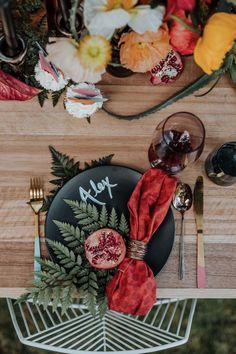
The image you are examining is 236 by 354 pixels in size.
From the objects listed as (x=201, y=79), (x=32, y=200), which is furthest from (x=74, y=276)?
(x=201, y=79)

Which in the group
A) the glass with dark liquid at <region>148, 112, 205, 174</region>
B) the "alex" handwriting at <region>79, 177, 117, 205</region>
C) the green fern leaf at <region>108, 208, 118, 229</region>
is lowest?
the green fern leaf at <region>108, 208, 118, 229</region>

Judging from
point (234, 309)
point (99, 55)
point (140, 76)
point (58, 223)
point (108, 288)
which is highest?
point (99, 55)

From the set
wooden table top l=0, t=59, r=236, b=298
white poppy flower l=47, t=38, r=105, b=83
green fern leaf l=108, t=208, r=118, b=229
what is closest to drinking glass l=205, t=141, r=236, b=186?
wooden table top l=0, t=59, r=236, b=298

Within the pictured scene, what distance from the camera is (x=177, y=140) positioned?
1.08 metres

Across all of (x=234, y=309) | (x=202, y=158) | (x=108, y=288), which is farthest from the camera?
(x=234, y=309)

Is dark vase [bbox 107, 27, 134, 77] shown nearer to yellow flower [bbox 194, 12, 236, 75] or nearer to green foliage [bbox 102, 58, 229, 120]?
green foliage [bbox 102, 58, 229, 120]

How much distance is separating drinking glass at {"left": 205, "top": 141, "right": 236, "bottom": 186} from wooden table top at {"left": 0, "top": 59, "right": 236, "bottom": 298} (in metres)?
0.02

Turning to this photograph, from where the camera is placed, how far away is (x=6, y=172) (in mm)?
1102

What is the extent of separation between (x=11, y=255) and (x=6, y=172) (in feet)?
0.58

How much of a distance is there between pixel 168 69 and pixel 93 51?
12.9 inches

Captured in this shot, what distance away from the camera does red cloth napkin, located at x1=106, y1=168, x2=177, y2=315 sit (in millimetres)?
1016

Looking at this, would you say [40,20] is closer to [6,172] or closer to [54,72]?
[54,72]

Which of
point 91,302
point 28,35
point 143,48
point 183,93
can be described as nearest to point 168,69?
point 183,93

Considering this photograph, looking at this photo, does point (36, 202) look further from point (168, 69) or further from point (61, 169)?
point (168, 69)
